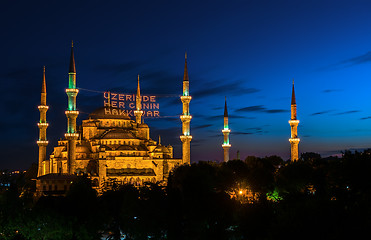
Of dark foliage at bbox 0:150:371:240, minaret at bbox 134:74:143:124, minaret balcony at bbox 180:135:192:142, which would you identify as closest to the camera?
dark foliage at bbox 0:150:371:240

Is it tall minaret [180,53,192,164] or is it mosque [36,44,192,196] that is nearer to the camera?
mosque [36,44,192,196]

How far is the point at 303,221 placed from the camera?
78.9 feet

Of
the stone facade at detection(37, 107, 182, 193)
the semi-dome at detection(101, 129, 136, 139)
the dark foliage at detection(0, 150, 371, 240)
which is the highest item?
the semi-dome at detection(101, 129, 136, 139)

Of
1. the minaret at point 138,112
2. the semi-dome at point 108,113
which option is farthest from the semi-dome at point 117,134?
the minaret at point 138,112

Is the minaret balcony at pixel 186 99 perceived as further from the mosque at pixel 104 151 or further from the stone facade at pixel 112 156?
the stone facade at pixel 112 156

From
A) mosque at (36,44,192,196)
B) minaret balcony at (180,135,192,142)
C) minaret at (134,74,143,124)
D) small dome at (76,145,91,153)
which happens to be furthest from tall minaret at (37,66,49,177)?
minaret balcony at (180,135,192,142)

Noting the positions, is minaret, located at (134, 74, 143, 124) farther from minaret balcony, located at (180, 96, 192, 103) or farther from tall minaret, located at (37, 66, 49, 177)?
tall minaret, located at (37, 66, 49, 177)

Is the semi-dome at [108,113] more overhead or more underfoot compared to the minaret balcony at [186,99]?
more underfoot

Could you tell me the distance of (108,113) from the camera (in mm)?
83812

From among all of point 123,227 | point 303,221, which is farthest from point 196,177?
point 303,221

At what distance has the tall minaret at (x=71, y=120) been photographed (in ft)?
229

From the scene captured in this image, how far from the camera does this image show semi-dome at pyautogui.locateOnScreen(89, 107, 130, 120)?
83000 mm

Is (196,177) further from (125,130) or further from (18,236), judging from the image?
(125,130)

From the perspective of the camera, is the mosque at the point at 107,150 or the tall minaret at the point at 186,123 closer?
the mosque at the point at 107,150
